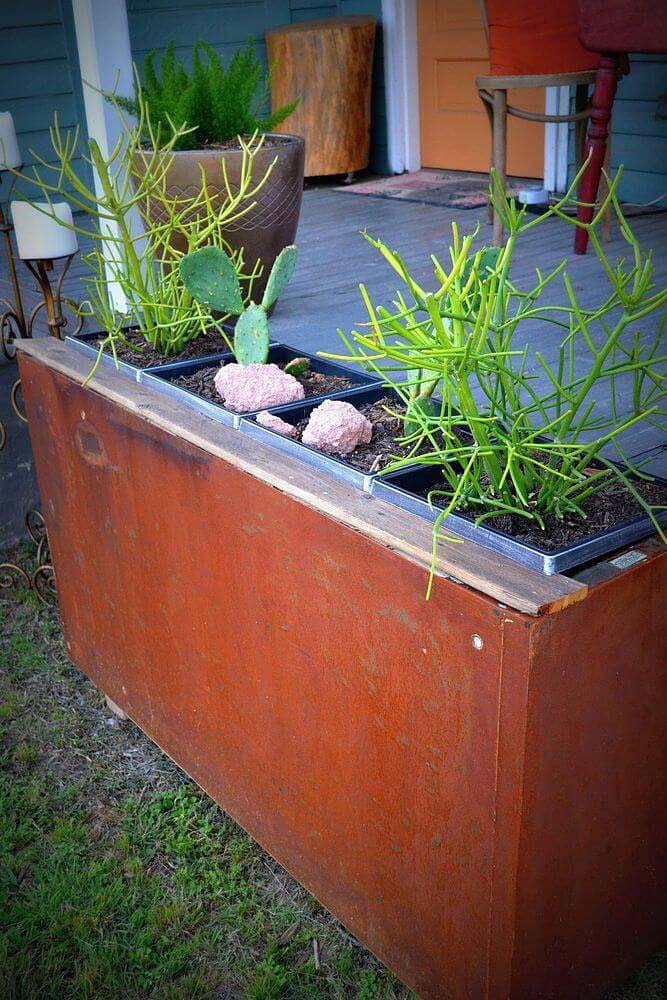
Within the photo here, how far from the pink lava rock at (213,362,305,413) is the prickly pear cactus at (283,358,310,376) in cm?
5

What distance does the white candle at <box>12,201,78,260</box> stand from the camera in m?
2.14

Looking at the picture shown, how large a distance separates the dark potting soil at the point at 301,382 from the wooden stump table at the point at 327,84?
4.01 m

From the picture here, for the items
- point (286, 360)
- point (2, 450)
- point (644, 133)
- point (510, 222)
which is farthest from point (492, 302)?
point (644, 133)

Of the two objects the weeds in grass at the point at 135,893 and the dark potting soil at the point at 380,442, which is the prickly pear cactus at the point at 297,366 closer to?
the dark potting soil at the point at 380,442

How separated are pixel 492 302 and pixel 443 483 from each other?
260 mm

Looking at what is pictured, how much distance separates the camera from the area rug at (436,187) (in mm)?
4586

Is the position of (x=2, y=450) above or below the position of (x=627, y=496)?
below

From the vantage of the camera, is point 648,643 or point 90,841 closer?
point 648,643

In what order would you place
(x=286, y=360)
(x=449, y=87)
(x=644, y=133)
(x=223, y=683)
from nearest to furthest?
1. (x=223, y=683)
2. (x=286, y=360)
3. (x=644, y=133)
4. (x=449, y=87)

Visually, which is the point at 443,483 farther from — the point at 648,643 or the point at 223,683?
the point at 223,683

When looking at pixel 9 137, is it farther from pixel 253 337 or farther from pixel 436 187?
pixel 436 187

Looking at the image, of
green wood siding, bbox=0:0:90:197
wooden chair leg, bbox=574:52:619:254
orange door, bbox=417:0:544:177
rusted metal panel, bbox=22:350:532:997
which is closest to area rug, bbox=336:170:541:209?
orange door, bbox=417:0:544:177

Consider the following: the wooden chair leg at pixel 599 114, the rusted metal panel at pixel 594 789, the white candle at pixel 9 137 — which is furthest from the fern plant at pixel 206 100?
the rusted metal panel at pixel 594 789

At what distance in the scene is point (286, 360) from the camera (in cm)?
169
